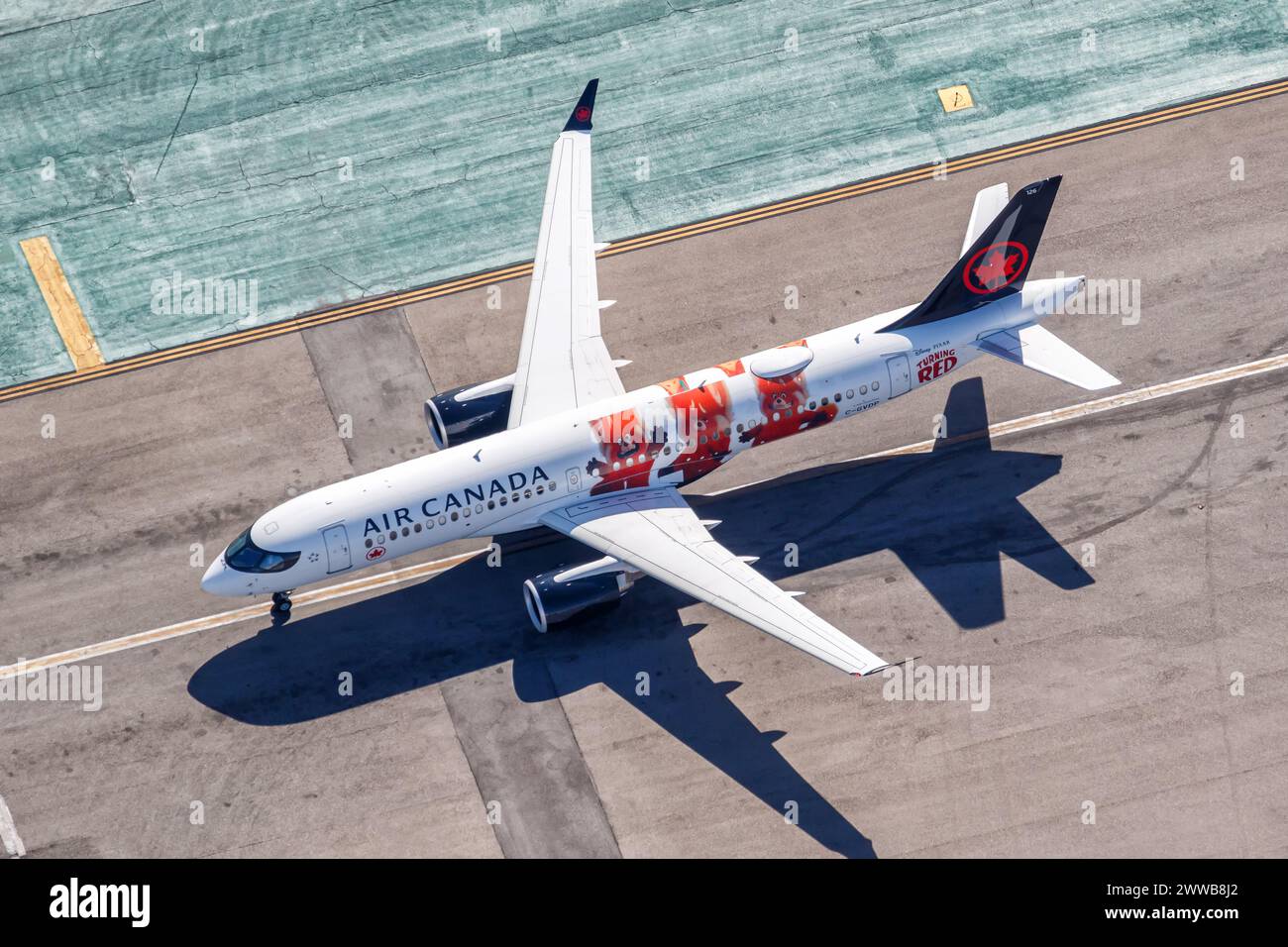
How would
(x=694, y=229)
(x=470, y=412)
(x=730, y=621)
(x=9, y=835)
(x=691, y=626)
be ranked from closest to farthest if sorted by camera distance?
(x=9, y=835) → (x=691, y=626) → (x=730, y=621) → (x=470, y=412) → (x=694, y=229)

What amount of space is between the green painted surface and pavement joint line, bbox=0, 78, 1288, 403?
1.85 feet

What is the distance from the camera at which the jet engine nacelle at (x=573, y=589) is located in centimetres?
5069

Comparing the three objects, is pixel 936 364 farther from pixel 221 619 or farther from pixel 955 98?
pixel 221 619

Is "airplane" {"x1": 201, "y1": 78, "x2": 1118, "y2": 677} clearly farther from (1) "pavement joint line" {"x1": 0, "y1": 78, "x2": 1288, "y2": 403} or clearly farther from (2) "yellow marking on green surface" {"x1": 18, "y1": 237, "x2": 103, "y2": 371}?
(2) "yellow marking on green surface" {"x1": 18, "y1": 237, "x2": 103, "y2": 371}

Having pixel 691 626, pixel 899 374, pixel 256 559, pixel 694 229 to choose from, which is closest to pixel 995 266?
pixel 899 374

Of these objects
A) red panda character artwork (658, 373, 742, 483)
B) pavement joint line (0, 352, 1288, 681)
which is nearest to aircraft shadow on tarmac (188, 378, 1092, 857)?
pavement joint line (0, 352, 1288, 681)

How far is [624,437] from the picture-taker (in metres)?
51.8

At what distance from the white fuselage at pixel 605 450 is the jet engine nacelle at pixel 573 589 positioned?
7.76ft

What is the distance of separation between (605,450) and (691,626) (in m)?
6.58

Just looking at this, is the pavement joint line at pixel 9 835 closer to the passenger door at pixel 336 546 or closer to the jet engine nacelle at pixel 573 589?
the passenger door at pixel 336 546

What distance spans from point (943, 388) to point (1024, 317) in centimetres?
462

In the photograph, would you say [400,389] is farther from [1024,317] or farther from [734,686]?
[1024,317]

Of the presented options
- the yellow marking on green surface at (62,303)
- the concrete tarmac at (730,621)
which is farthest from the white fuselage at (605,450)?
the yellow marking on green surface at (62,303)

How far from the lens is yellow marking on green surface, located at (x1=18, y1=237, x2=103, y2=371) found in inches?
2362
